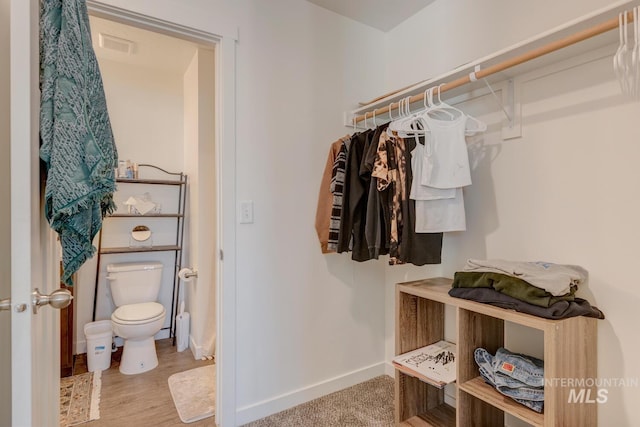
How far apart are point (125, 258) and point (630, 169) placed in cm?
328

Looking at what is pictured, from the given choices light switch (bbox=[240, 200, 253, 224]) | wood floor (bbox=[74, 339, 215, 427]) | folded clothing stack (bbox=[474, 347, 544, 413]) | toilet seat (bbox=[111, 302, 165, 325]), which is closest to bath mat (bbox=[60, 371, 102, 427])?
wood floor (bbox=[74, 339, 215, 427])

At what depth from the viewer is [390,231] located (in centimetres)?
163

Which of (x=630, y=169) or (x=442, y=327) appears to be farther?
(x=442, y=327)

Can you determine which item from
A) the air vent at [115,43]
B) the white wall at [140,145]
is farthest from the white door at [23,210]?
the white wall at [140,145]

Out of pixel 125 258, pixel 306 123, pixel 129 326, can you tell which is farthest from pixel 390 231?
pixel 125 258

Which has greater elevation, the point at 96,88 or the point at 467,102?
the point at 467,102

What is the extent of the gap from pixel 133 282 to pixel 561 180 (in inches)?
113

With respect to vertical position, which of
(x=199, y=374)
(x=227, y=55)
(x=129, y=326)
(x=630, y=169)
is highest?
(x=227, y=55)

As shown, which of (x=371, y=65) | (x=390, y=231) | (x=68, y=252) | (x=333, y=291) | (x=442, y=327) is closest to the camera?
(x=68, y=252)

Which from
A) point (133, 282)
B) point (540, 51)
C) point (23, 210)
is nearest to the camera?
point (23, 210)

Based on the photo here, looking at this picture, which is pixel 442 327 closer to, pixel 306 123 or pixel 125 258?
pixel 306 123

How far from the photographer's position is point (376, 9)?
203 centimetres

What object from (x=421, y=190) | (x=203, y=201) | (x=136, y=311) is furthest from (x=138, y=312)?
(x=421, y=190)

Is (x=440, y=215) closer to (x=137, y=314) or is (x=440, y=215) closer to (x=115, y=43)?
(x=137, y=314)
